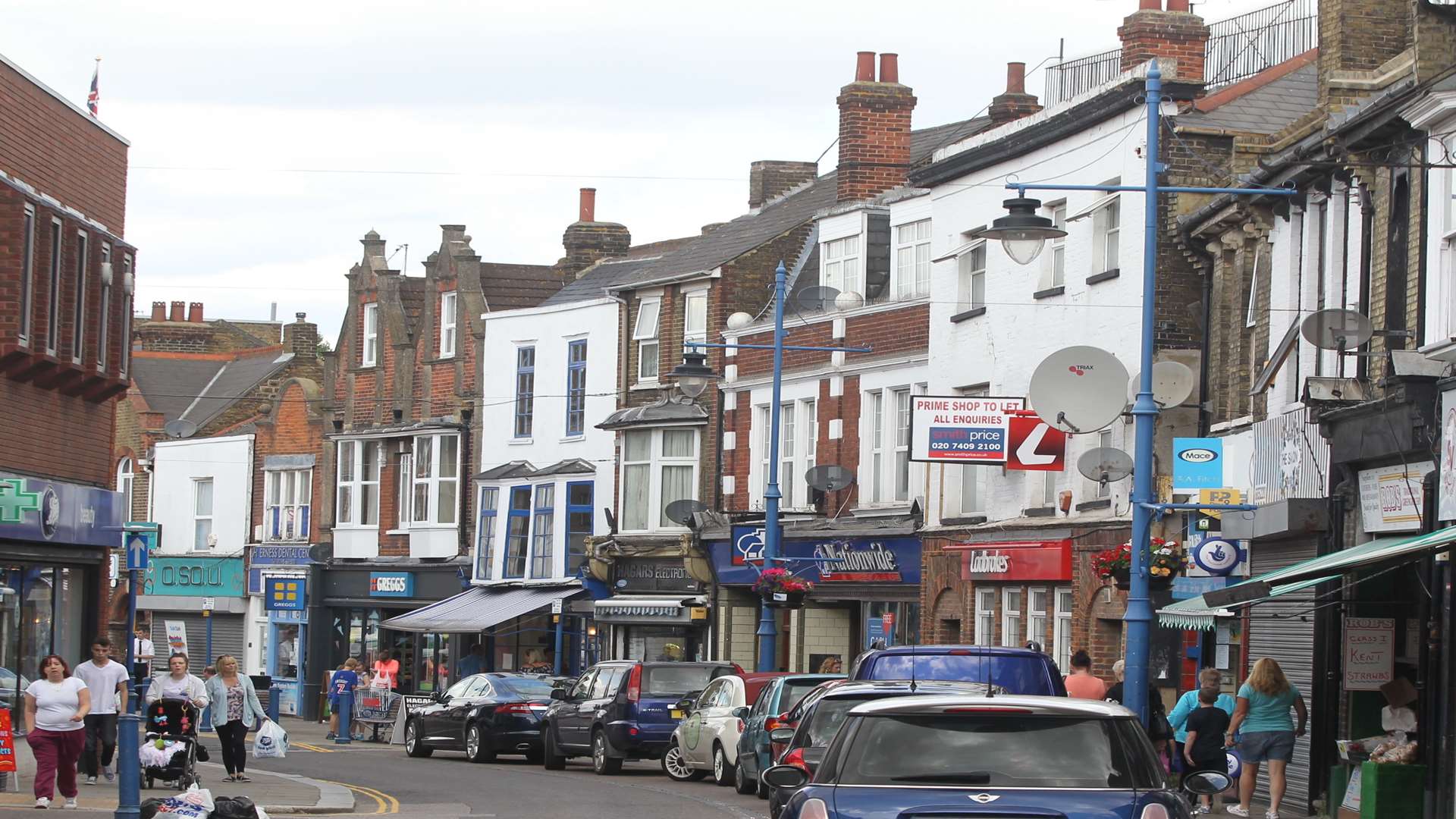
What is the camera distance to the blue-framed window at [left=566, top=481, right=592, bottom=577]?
162ft

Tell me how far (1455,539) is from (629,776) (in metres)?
16.0

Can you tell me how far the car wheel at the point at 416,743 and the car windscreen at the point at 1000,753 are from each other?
86.7ft

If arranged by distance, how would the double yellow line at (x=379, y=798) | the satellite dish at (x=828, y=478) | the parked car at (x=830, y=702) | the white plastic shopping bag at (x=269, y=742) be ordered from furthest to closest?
the satellite dish at (x=828, y=478) < the white plastic shopping bag at (x=269, y=742) < the double yellow line at (x=379, y=798) < the parked car at (x=830, y=702)

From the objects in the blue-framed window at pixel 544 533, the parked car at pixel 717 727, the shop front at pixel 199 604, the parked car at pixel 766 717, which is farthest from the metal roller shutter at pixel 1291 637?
the shop front at pixel 199 604

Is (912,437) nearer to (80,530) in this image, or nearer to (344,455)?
(80,530)

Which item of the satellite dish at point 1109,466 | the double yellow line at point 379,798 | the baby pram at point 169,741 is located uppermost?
the satellite dish at point 1109,466

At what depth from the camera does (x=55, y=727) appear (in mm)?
20953

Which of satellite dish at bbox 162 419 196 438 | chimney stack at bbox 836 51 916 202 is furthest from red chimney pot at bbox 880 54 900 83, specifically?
satellite dish at bbox 162 419 196 438

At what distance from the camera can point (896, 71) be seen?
42.7 m

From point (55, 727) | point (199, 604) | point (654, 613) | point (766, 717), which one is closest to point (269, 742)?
point (55, 727)

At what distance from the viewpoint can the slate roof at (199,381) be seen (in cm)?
6744

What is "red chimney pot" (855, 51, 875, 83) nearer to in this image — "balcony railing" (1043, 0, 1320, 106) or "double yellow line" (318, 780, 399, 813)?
"balcony railing" (1043, 0, 1320, 106)

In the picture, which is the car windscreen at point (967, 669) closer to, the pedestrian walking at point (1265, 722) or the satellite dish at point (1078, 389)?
the pedestrian walking at point (1265, 722)

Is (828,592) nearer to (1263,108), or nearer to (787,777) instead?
(1263,108)
